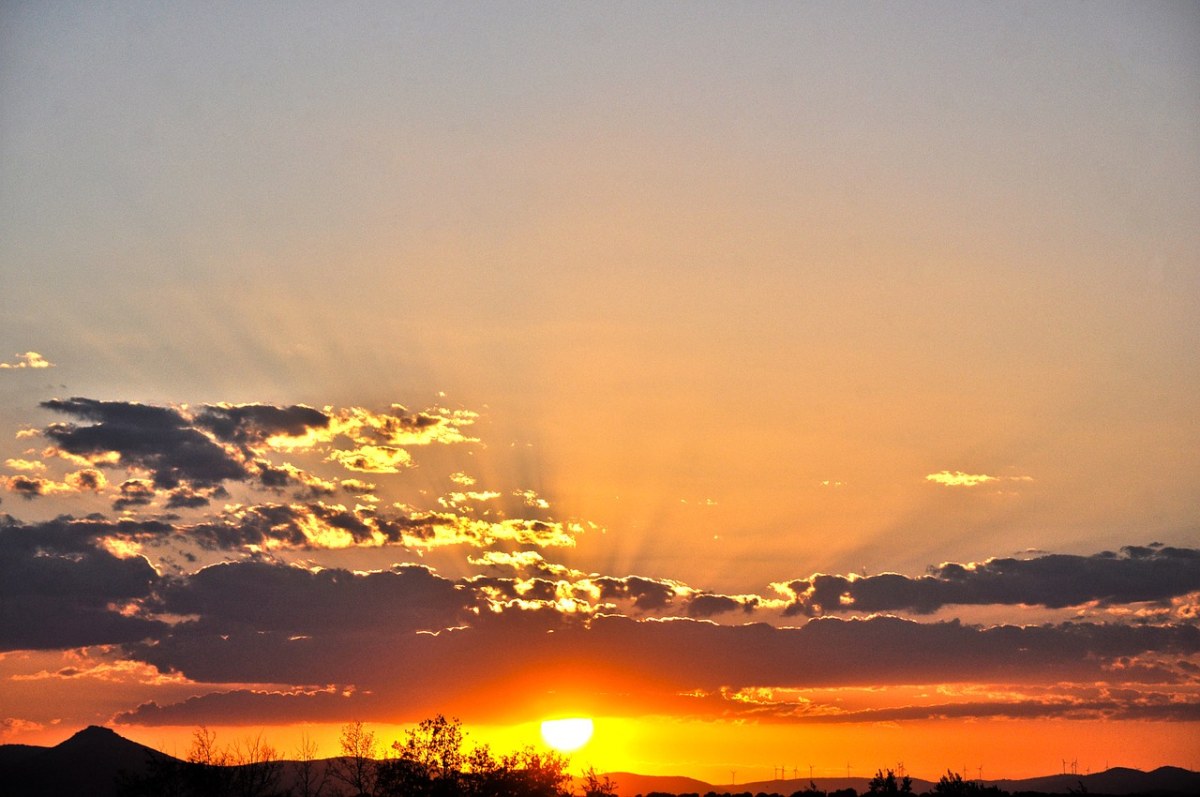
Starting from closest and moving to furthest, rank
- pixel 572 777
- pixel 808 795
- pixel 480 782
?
1. pixel 480 782
2. pixel 572 777
3. pixel 808 795

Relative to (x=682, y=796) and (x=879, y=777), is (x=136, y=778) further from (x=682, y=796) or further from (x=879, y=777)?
(x=879, y=777)

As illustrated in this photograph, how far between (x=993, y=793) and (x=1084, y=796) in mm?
12807

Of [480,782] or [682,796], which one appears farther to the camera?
[682,796]

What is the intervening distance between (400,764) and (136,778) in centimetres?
3639

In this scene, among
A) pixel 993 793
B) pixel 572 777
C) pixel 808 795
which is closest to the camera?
pixel 572 777

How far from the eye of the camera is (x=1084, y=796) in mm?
171500

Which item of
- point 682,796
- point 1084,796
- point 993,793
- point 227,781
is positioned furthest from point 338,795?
point 1084,796

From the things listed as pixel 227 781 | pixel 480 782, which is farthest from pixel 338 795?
pixel 480 782

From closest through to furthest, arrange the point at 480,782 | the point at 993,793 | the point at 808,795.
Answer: the point at 480,782, the point at 993,793, the point at 808,795

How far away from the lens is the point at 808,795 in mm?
185250

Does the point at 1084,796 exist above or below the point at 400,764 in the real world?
below

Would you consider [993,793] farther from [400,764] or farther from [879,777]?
[400,764]

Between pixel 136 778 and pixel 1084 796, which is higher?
pixel 136 778

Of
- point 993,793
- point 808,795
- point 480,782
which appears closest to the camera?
point 480,782
